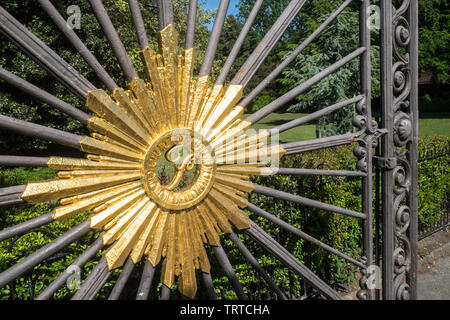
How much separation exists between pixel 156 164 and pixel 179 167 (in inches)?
4.4

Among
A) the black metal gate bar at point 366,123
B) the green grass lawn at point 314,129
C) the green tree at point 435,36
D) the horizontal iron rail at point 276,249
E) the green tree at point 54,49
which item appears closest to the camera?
the horizontal iron rail at point 276,249

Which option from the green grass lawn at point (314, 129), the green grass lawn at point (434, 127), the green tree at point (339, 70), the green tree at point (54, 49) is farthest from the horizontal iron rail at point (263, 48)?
the green grass lawn at point (434, 127)

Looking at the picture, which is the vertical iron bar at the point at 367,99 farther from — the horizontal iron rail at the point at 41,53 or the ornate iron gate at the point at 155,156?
the horizontal iron rail at the point at 41,53

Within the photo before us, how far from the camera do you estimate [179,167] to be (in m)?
1.60

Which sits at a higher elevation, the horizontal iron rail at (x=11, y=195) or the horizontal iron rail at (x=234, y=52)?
the horizontal iron rail at (x=234, y=52)

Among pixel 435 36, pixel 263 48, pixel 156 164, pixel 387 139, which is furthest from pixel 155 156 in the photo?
pixel 435 36

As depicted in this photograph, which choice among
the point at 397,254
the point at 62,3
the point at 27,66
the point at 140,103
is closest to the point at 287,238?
the point at 397,254

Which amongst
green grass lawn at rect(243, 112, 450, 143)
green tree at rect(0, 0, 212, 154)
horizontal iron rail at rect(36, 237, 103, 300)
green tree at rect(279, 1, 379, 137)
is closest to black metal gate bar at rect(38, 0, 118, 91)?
horizontal iron rail at rect(36, 237, 103, 300)

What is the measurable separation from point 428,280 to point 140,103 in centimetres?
439

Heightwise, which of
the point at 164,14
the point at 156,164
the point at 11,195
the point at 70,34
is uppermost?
the point at 164,14

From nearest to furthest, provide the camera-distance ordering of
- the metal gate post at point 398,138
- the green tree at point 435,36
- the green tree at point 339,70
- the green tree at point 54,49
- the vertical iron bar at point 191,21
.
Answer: the vertical iron bar at point 191,21
the metal gate post at point 398,138
the green tree at point 54,49
the green tree at point 339,70
the green tree at point 435,36

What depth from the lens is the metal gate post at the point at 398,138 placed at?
2.15 meters

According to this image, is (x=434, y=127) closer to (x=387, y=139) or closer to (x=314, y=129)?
(x=314, y=129)
